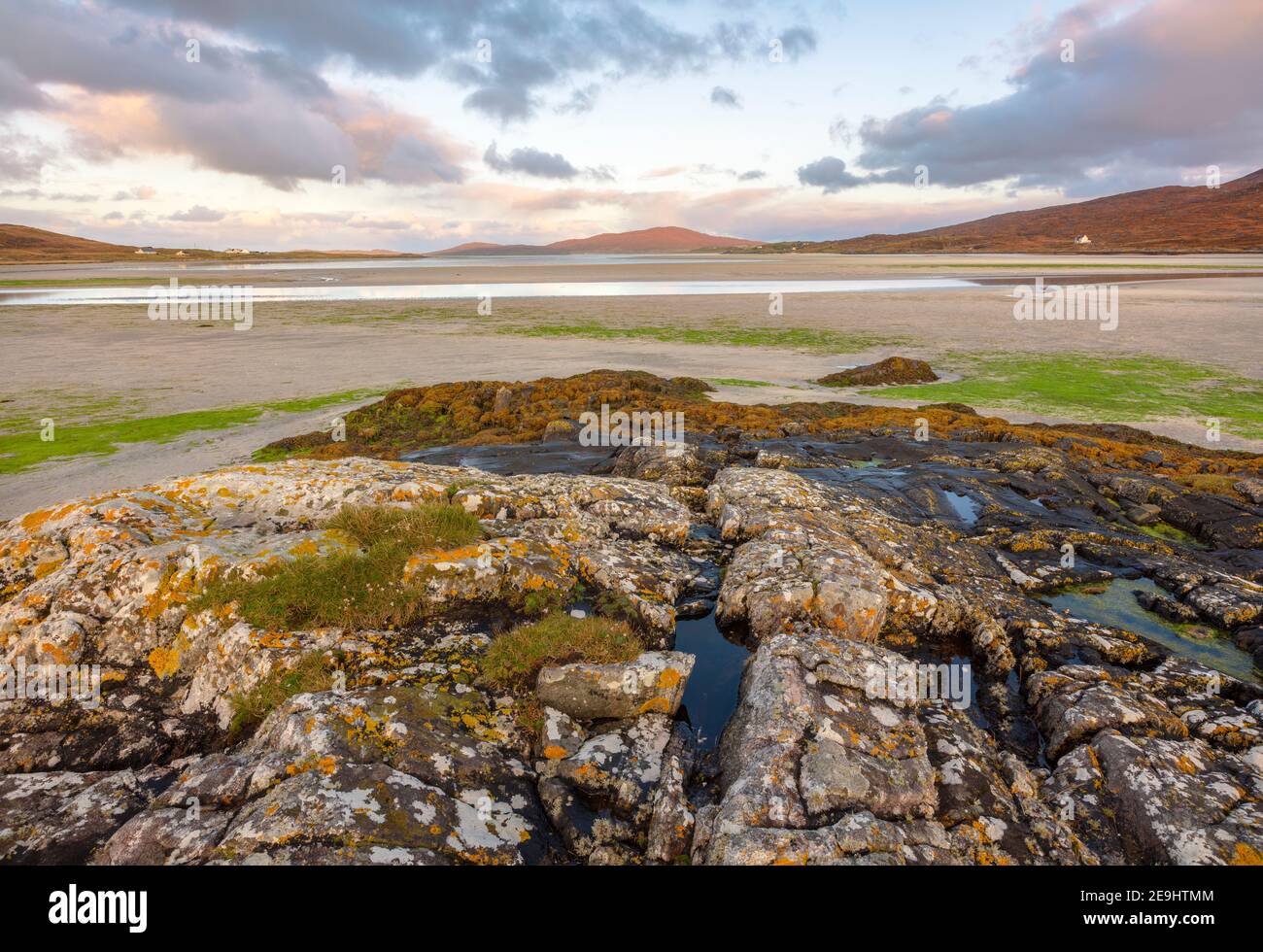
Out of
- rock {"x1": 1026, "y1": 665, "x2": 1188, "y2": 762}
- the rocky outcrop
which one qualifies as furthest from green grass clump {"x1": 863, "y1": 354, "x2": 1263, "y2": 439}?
rock {"x1": 1026, "y1": 665, "x2": 1188, "y2": 762}

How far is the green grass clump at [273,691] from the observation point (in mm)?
5914

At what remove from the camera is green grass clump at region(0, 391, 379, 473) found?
1761cm

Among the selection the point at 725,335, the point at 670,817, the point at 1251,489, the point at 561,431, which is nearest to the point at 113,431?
the point at 561,431

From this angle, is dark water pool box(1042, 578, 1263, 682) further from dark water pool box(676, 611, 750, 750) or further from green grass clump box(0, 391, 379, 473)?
green grass clump box(0, 391, 379, 473)

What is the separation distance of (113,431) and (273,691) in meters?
19.5

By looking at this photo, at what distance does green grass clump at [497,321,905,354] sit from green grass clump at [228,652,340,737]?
36624mm

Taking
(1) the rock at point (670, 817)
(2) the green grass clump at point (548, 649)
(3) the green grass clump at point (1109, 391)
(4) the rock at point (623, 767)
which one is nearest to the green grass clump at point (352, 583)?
(2) the green grass clump at point (548, 649)

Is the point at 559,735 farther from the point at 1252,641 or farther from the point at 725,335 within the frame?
the point at 725,335

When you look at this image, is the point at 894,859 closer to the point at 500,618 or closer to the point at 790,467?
the point at 500,618

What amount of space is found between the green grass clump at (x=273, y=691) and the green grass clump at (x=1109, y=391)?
25.4 metres

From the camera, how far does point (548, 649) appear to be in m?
6.63
